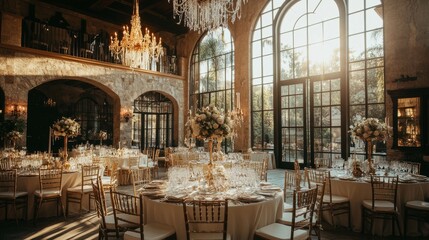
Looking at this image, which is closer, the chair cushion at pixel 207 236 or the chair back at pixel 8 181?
the chair cushion at pixel 207 236

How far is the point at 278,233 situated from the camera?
306cm

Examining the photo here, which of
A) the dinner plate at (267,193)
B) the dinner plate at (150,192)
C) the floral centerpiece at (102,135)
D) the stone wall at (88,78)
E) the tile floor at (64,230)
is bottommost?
the tile floor at (64,230)

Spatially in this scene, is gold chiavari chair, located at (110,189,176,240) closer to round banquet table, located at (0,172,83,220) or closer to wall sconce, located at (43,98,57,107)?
round banquet table, located at (0,172,83,220)

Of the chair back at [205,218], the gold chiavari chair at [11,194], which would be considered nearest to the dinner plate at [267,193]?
the chair back at [205,218]

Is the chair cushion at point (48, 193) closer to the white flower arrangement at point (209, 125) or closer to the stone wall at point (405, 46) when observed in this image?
the white flower arrangement at point (209, 125)

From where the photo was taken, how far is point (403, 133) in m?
7.15

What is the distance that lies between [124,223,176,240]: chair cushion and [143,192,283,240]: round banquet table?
0.07 metres

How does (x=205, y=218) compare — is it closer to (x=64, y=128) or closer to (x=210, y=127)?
(x=210, y=127)

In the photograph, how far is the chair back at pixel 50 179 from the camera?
5.06 m

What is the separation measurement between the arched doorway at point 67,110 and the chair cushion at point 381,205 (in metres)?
10.8

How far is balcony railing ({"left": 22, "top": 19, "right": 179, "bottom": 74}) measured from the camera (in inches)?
395

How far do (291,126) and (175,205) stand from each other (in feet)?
26.1

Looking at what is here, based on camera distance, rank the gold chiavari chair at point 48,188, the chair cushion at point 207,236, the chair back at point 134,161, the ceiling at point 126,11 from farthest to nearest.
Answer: the ceiling at point 126,11
the chair back at point 134,161
the gold chiavari chair at point 48,188
the chair cushion at point 207,236

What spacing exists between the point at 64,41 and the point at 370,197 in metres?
11.0
